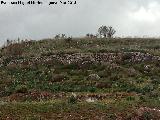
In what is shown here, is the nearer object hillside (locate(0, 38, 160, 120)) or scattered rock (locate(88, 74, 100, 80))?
hillside (locate(0, 38, 160, 120))

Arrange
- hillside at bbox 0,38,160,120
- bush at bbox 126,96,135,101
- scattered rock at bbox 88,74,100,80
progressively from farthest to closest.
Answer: scattered rock at bbox 88,74,100,80, bush at bbox 126,96,135,101, hillside at bbox 0,38,160,120

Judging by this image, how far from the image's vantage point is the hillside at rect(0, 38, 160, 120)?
2514 centimetres

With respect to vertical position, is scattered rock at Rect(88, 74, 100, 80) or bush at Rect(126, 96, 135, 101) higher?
bush at Rect(126, 96, 135, 101)

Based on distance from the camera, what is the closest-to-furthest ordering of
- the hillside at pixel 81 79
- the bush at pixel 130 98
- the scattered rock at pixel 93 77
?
the hillside at pixel 81 79 < the bush at pixel 130 98 < the scattered rock at pixel 93 77

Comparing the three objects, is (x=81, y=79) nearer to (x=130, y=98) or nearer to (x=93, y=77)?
(x=93, y=77)

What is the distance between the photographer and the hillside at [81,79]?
25141 millimetres

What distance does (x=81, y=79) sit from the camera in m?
41.6

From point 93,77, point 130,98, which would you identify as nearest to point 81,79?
point 93,77

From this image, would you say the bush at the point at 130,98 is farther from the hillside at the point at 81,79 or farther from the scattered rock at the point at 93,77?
the scattered rock at the point at 93,77

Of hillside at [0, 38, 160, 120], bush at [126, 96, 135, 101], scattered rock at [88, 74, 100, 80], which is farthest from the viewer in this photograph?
scattered rock at [88, 74, 100, 80]

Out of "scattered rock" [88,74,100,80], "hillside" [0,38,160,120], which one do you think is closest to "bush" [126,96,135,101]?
"hillside" [0,38,160,120]

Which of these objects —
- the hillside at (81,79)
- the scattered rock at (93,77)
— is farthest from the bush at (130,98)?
the scattered rock at (93,77)

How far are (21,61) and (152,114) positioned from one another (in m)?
28.5

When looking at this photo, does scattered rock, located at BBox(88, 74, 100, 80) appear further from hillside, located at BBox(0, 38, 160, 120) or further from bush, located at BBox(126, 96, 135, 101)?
bush, located at BBox(126, 96, 135, 101)
